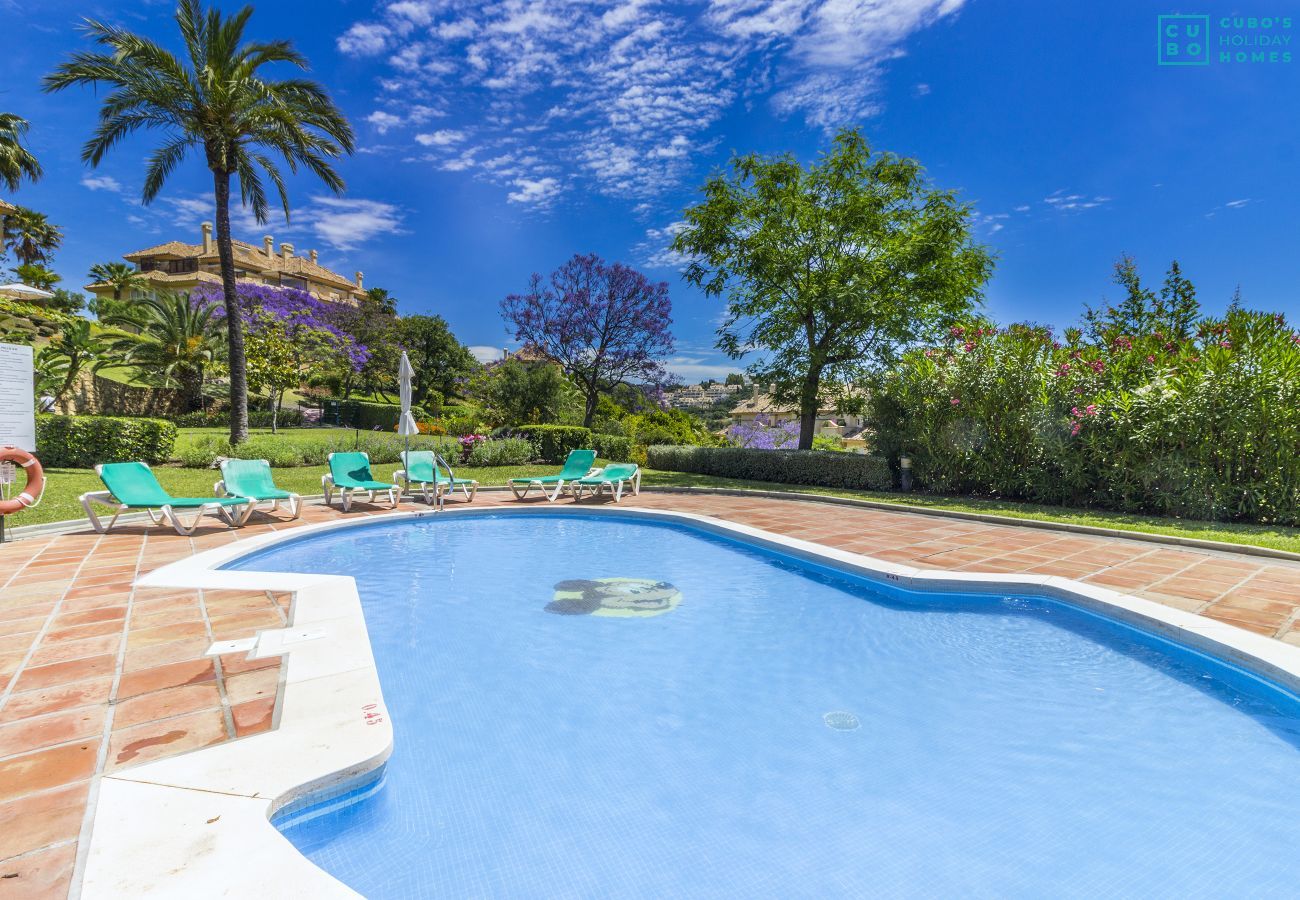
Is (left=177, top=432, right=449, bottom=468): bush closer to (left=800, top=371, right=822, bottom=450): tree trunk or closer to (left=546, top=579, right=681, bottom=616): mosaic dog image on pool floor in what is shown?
(left=546, top=579, right=681, bottom=616): mosaic dog image on pool floor

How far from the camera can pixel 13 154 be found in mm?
16703

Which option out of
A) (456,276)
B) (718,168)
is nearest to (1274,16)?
(718,168)

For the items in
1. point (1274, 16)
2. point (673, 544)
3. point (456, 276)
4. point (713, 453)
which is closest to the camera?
point (673, 544)

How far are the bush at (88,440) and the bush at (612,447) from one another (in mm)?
12058

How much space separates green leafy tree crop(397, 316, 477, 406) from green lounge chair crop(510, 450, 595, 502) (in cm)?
2849

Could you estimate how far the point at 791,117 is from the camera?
17.2 m

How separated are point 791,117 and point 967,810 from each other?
18906mm

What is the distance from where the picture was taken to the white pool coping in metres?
1.87

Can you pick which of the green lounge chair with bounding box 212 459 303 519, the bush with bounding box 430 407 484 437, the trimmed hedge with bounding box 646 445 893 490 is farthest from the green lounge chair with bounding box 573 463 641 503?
the bush with bounding box 430 407 484 437

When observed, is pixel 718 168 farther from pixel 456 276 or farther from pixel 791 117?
pixel 456 276

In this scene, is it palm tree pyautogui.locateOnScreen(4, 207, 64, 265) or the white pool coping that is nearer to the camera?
the white pool coping

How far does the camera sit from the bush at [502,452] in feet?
56.1

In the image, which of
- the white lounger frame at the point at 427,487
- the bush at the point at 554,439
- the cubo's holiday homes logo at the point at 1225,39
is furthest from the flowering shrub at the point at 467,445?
the cubo's holiday homes logo at the point at 1225,39

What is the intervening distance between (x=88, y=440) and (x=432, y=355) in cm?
2687
